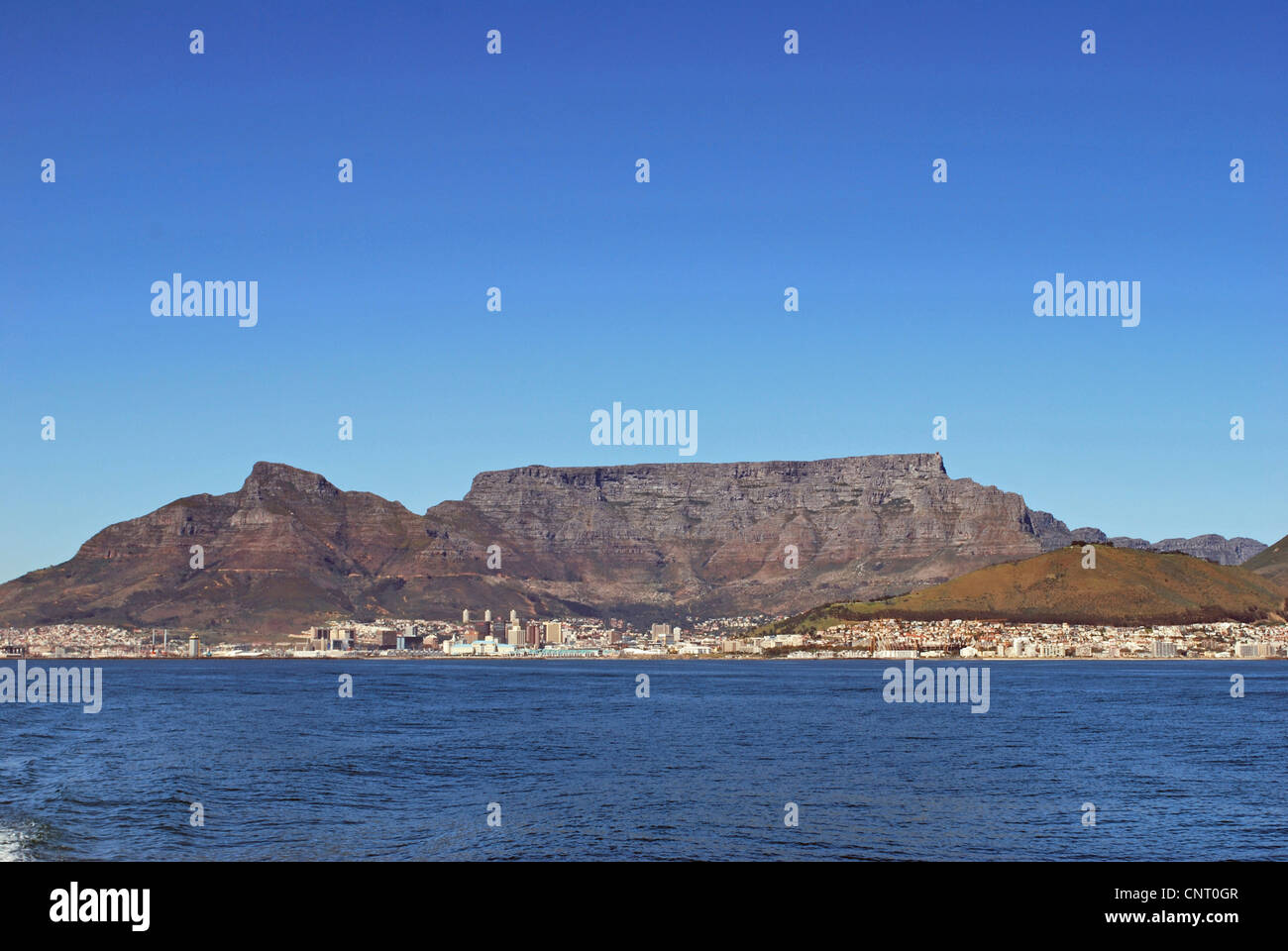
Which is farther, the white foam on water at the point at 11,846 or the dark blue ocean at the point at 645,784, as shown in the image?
the dark blue ocean at the point at 645,784

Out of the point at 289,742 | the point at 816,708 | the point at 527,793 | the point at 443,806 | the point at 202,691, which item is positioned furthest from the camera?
the point at 202,691

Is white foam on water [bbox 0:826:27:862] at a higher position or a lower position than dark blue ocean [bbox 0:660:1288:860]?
higher

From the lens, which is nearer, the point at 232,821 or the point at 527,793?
the point at 232,821

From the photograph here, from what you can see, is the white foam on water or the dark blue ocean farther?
the dark blue ocean

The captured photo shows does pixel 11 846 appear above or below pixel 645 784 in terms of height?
above

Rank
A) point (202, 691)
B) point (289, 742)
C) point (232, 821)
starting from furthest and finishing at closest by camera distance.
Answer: point (202, 691)
point (289, 742)
point (232, 821)

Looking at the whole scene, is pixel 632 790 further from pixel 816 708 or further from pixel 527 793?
pixel 816 708

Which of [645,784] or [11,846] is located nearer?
[11,846]
